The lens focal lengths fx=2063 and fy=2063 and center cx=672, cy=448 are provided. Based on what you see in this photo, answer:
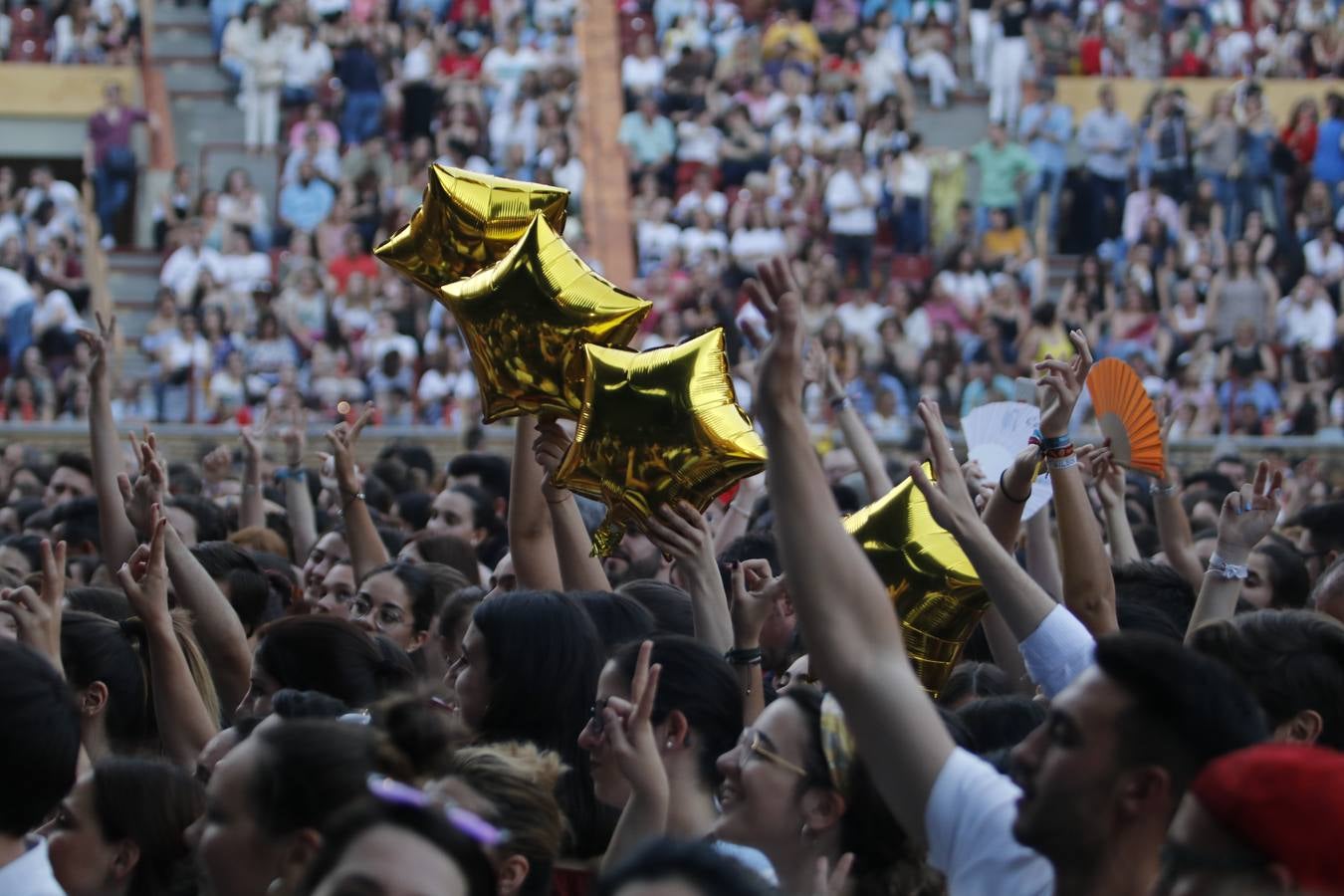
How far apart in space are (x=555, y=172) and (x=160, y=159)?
13.7ft

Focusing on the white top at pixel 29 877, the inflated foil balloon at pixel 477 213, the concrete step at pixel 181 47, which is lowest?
the white top at pixel 29 877

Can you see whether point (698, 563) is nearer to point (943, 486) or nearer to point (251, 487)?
point (943, 486)

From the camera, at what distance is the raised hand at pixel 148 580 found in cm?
450

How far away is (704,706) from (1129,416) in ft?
7.45

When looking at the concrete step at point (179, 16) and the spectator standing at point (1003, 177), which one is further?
the concrete step at point (179, 16)

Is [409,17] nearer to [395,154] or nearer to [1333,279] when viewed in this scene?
[395,154]

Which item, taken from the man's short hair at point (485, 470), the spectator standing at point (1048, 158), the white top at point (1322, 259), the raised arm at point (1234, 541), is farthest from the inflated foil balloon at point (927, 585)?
the spectator standing at point (1048, 158)

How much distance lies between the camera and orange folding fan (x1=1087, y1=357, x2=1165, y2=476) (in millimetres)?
5637

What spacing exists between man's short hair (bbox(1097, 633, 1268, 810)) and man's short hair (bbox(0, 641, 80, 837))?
1.59 meters

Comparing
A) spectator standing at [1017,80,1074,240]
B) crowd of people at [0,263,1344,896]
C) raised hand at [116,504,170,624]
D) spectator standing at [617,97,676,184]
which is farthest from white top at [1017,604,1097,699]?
spectator standing at [1017,80,1074,240]

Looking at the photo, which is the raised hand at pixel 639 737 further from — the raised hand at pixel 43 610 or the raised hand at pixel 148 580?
the raised hand at pixel 148 580

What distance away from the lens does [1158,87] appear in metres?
20.8

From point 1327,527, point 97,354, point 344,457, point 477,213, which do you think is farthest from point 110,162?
point 477,213

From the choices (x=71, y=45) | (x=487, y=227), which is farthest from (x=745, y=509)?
(x=71, y=45)
